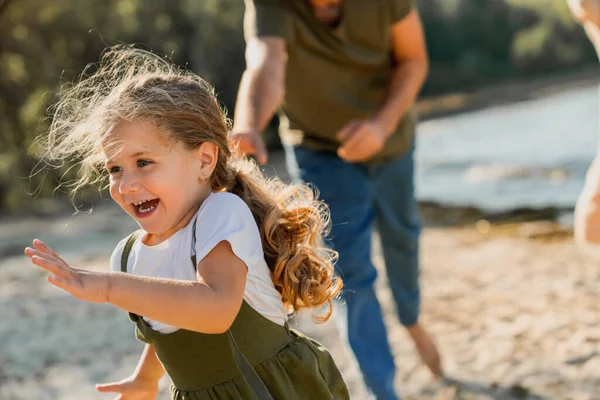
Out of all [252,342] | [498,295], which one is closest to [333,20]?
[252,342]

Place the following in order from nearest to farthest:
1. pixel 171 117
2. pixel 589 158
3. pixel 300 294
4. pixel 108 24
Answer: pixel 171 117 < pixel 300 294 < pixel 589 158 < pixel 108 24

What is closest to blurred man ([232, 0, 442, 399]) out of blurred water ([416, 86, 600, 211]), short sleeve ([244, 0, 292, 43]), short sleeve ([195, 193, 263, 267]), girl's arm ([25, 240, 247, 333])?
short sleeve ([244, 0, 292, 43])

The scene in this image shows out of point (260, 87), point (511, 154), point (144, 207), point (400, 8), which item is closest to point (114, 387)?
point (144, 207)

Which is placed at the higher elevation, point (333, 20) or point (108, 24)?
point (333, 20)

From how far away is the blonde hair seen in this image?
1729mm

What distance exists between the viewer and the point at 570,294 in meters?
4.73

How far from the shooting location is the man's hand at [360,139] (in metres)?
2.65

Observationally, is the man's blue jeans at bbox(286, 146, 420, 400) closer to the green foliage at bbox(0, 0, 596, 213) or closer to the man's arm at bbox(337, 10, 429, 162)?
the man's arm at bbox(337, 10, 429, 162)

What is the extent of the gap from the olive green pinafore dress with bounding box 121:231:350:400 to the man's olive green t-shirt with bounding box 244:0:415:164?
4.07 feet

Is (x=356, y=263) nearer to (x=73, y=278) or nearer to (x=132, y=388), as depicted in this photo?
(x=132, y=388)

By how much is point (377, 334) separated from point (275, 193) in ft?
3.64

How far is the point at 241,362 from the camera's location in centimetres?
176

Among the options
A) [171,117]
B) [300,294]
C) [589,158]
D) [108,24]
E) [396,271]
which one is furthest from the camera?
[108,24]

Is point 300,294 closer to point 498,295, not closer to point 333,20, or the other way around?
point 333,20
